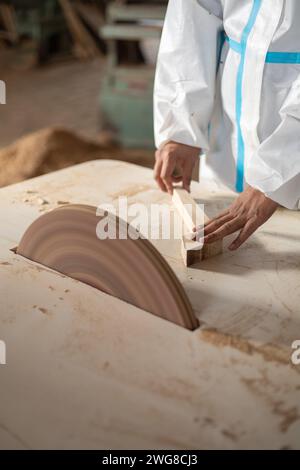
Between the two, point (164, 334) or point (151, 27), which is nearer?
point (164, 334)

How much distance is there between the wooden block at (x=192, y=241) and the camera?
4.00 ft

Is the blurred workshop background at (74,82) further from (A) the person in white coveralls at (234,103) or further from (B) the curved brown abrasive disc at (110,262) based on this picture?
(B) the curved brown abrasive disc at (110,262)

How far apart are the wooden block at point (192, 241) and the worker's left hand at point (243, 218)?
0.03m

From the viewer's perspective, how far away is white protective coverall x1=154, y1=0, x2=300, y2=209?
1289mm

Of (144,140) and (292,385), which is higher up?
(292,385)

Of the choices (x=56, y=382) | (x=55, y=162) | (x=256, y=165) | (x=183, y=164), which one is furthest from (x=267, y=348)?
(x=55, y=162)

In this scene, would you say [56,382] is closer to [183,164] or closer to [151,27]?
[183,164]

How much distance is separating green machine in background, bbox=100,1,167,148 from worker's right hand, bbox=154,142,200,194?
231 centimetres

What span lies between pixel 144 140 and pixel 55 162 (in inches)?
29.5

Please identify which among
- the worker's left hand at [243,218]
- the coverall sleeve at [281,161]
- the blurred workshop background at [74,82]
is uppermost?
the coverall sleeve at [281,161]

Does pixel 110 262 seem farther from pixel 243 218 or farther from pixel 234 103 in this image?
pixel 234 103

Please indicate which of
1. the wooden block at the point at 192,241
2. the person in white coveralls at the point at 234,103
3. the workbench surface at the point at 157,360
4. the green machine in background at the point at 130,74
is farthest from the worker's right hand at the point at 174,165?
the green machine in background at the point at 130,74

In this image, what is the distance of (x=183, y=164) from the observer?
1.59 metres

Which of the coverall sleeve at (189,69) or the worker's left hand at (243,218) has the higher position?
the coverall sleeve at (189,69)
